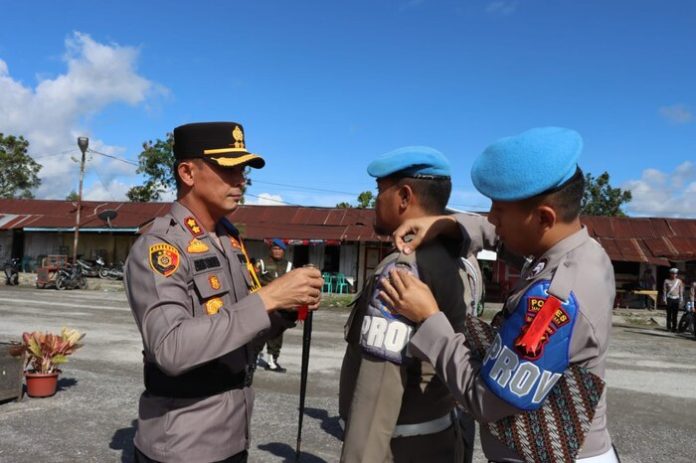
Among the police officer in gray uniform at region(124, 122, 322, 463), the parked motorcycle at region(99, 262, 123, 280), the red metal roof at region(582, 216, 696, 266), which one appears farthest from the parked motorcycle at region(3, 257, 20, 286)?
the police officer in gray uniform at region(124, 122, 322, 463)

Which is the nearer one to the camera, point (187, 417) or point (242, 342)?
point (242, 342)

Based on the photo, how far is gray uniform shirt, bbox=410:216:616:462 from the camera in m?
1.38

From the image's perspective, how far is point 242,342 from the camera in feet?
5.46

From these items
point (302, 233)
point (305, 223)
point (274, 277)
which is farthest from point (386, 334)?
point (305, 223)

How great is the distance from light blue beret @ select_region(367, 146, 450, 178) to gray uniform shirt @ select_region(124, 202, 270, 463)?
0.68 m

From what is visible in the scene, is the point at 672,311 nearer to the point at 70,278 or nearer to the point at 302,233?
the point at 302,233

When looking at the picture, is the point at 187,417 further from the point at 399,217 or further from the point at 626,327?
the point at 626,327

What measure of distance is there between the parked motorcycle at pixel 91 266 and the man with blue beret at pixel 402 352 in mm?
23808

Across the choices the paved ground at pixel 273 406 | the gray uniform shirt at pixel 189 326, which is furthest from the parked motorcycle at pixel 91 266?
the gray uniform shirt at pixel 189 326

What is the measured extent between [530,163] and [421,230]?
1.86ft

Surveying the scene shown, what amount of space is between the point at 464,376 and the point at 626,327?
16.3 m

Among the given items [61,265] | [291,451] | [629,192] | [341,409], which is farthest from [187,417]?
[629,192]

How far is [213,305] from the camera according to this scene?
1909 millimetres

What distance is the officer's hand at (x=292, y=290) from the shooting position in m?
1.75
